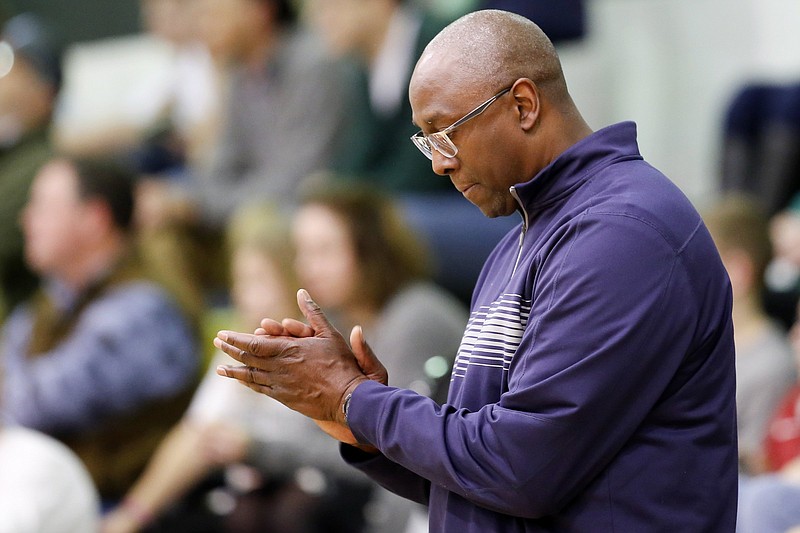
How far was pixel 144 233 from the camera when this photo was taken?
162 inches

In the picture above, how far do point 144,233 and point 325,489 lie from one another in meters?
1.48

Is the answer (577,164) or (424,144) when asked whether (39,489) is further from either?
(577,164)

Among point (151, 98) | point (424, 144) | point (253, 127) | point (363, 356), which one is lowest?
point (151, 98)

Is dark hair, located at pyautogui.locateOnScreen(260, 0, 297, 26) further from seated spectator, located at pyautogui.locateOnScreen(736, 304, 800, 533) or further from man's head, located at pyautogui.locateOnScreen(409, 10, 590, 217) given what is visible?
man's head, located at pyautogui.locateOnScreen(409, 10, 590, 217)

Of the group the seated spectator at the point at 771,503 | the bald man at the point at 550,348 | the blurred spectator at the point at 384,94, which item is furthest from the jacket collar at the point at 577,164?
the blurred spectator at the point at 384,94

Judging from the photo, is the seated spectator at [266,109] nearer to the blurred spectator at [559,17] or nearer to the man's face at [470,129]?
the blurred spectator at [559,17]

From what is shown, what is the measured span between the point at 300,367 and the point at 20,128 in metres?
3.46

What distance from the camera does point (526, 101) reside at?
4.49ft

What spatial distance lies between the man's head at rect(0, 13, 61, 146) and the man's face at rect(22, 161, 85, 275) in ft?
2.19

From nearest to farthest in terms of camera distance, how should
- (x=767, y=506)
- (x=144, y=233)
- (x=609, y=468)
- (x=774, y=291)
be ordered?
(x=609, y=468) → (x=767, y=506) → (x=774, y=291) → (x=144, y=233)

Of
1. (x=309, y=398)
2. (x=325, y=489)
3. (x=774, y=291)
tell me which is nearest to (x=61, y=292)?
(x=325, y=489)

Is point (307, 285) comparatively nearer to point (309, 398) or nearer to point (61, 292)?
point (61, 292)

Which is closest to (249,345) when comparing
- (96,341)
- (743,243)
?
(743,243)

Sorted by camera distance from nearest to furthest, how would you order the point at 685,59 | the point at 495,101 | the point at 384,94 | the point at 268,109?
the point at 495,101 → the point at 384,94 → the point at 268,109 → the point at 685,59
